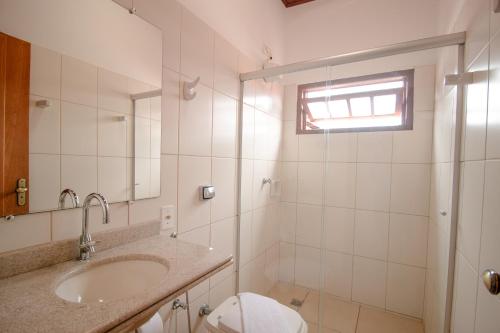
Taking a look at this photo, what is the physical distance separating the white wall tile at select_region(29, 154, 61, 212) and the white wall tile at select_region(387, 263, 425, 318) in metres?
2.24

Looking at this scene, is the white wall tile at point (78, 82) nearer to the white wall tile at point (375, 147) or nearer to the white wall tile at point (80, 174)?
the white wall tile at point (80, 174)

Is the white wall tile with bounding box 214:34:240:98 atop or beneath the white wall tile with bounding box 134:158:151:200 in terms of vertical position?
atop

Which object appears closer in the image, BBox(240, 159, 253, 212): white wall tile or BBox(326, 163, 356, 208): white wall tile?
BBox(240, 159, 253, 212): white wall tile

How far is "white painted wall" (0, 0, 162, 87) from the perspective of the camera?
28.5 inches

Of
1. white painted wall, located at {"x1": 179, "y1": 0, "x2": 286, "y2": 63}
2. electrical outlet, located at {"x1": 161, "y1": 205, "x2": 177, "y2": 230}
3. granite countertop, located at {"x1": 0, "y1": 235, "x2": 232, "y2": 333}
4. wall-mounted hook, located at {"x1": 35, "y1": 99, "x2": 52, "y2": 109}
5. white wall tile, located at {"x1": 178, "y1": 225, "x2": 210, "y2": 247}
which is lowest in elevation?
white wall tile, located at {"x1": 178, "y1": 225, "x2": 210, "y2": 247}

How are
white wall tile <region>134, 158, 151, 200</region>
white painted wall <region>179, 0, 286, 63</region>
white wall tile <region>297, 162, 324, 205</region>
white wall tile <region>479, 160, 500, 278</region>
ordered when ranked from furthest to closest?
white wall tile <region>297, 162, 324, 205</region> → white painted wall <region>179, 0, 286, 63</region> → white wall tile <region>134, 158, 151, 200</region> → white wall tile <region>479, 160, 500, 278</region>

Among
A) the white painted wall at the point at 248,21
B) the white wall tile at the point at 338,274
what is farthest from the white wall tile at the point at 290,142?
the white wall tile at the point at 338,274

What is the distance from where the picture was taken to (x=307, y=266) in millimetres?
2156

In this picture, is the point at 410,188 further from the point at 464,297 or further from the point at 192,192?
the point at 192,192

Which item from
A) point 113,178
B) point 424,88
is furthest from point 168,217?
point 424,88

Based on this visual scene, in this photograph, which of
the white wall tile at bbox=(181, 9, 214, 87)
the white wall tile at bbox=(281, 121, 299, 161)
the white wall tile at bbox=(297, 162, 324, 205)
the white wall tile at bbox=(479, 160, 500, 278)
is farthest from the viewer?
the white wall tile at bbox=(281, 121, 299, 161)

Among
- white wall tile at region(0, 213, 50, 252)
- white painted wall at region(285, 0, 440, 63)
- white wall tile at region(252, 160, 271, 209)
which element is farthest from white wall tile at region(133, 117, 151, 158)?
white painted wall at region(285, 0, 440, 63)

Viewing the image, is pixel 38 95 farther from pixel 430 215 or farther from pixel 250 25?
pixel 430 215

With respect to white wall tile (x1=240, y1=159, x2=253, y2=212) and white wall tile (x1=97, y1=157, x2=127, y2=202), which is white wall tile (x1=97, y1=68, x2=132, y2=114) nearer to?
white wall tile (x1=97, y1=157, x2=127, y2=202)
